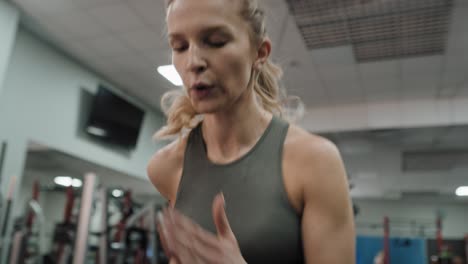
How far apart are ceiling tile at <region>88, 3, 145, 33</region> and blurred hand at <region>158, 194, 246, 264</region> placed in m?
3.58

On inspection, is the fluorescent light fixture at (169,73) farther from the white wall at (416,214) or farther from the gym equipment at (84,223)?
the white wall at (416,214)

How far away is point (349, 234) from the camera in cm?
61

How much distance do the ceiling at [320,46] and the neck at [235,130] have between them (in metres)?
2.73

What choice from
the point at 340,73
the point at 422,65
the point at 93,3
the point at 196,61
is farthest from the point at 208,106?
A: the point at 422,65

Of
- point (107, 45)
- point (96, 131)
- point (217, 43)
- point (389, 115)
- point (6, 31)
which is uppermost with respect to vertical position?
point (107, 45)

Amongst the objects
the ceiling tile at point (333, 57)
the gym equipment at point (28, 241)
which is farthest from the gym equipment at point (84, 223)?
the ceiling tile at point (333, 57)

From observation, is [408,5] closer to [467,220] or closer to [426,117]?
[426,117]

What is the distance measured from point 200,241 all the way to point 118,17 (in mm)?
3826

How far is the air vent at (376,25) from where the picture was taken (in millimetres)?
3465

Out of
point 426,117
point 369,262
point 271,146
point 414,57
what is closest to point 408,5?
point 414,57

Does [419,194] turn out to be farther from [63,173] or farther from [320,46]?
[63,173]

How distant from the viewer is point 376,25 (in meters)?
3.81

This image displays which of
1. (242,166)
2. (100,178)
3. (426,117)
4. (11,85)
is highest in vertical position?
(426,117)

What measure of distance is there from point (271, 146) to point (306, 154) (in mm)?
78
